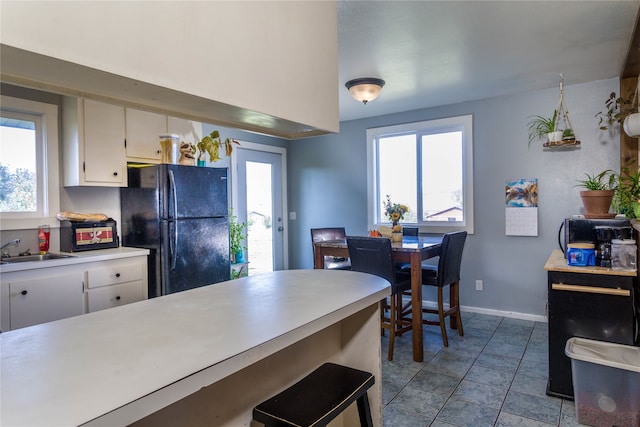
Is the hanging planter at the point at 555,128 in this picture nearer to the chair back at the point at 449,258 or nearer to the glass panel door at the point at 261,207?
the chair back at the point at 449,258

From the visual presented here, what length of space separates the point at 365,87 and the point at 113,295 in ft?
8.62

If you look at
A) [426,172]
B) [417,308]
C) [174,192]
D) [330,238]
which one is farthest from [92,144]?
[426,172]

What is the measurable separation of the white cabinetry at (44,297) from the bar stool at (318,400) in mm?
1929

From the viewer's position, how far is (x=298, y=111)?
1.49 meters

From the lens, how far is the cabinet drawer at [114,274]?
8.48 ft

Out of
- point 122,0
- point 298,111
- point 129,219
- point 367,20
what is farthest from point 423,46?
point 129,219

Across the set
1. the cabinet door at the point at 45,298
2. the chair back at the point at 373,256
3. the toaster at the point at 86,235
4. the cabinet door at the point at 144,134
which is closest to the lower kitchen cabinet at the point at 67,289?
the cabinet door at the point at 45,298

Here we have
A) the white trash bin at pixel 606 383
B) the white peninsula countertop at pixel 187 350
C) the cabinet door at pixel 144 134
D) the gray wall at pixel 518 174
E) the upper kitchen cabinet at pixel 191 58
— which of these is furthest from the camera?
the gray wall at pixel 518 174

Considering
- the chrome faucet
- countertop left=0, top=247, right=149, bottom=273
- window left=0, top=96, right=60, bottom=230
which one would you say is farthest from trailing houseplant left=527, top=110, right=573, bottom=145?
the chrome faucet

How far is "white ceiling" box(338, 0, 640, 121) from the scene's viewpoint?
2166 mm

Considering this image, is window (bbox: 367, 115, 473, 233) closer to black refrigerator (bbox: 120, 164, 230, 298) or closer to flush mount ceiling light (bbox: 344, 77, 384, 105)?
flush mount ceiling light (bbox: 344, 77, 384, 105)

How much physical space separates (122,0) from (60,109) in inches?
100

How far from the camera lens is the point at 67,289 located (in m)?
2.44

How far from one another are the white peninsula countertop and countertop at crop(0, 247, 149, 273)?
59.7 inches
